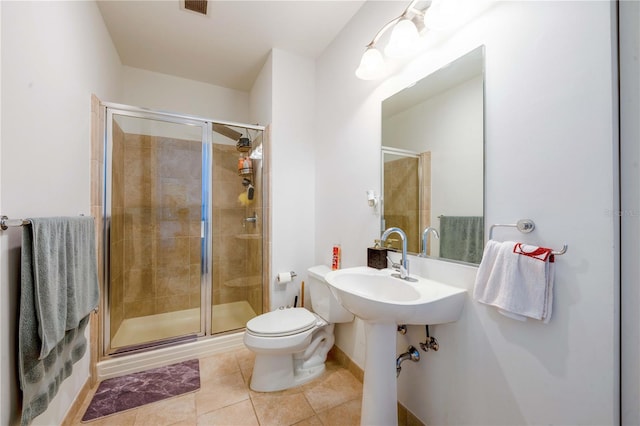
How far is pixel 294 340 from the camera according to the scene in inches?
60.5

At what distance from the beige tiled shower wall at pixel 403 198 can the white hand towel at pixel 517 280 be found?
0.39 metres

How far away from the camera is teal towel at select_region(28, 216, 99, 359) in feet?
2.98

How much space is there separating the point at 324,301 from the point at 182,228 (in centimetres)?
138

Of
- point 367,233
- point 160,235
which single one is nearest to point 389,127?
point 367,233

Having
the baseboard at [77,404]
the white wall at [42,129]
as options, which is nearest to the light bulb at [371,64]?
the white wall at [42,129]

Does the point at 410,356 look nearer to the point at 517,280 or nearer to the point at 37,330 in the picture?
the point at 517,280

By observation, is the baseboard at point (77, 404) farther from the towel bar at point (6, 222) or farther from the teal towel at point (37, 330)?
the towel bar at point (6, 222)

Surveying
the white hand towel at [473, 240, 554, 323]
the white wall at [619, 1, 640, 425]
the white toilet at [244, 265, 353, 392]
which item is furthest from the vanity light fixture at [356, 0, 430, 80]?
the white toilet at [244, 265, 353, 392]

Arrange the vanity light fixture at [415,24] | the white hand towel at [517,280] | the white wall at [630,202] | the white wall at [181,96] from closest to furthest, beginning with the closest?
the white wall at [630,202] → the white hand towel at [517,280] → the vanity light fixture at [415,24] → the white wall at [181,96]

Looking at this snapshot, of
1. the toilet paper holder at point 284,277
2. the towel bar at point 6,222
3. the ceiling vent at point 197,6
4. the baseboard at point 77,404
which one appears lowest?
the baseboard at point 77,404

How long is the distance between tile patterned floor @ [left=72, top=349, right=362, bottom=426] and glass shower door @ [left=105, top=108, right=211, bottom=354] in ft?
1.92

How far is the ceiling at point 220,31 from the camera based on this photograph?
1.68m

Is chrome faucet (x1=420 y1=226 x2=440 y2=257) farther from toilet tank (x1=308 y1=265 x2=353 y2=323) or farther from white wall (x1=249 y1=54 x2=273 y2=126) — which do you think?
white wall (x1=249 y1=54 x2=273 y2=126)

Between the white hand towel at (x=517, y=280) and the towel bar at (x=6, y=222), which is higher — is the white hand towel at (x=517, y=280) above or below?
below
